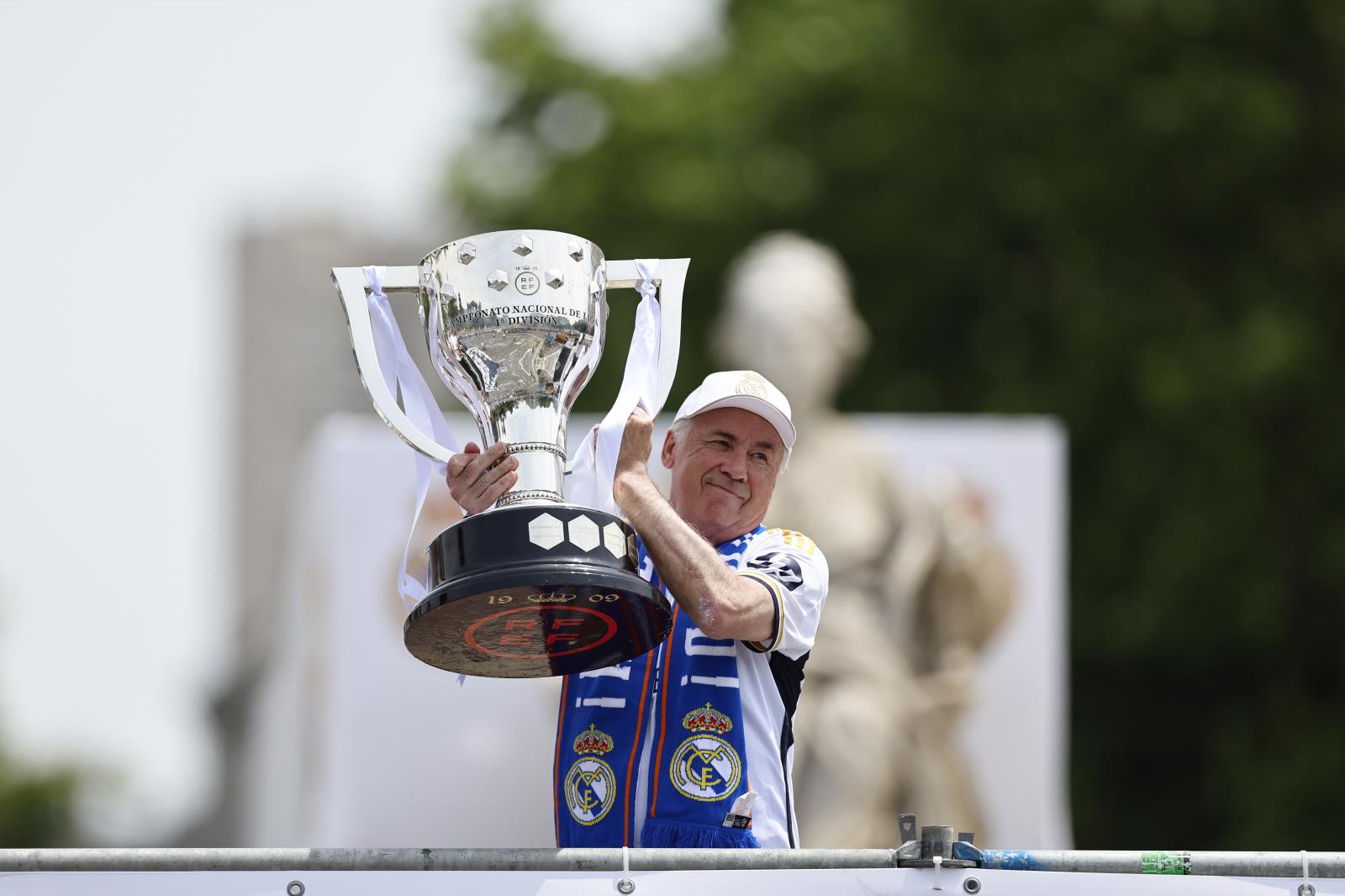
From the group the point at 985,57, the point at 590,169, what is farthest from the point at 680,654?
the point at 590,169

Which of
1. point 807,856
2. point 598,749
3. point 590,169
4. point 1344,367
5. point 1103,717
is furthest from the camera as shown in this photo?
point 590,169

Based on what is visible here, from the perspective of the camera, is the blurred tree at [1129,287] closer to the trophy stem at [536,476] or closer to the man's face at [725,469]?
the man's face at [725,469]

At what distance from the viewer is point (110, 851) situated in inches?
215

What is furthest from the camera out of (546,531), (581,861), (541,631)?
(541,631)

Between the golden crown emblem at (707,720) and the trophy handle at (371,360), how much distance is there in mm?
818

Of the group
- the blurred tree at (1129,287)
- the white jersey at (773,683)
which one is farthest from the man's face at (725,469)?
the blurred tree at (1129,287)

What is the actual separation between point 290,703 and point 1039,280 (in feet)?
26.4

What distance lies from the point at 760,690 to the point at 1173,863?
1.01m

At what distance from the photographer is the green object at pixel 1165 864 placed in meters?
5.44

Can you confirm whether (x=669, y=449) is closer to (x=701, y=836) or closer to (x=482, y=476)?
(x=482, y=476)

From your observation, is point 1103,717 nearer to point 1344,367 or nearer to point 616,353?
point 1344,367

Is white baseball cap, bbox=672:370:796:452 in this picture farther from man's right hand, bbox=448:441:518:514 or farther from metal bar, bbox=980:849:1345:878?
metal bar, bbox=980:849:1345:878

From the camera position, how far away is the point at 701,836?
5664mm

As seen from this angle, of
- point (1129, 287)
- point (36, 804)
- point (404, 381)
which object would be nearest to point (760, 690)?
point (404, 381)
